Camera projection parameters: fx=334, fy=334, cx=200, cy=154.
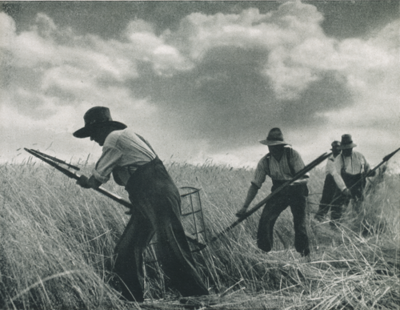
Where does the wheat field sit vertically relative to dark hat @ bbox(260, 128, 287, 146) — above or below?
below

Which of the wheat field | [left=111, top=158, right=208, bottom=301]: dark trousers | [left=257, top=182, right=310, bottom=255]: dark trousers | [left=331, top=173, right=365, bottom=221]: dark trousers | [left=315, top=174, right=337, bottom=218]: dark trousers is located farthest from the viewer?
[left=315, top=174, right=337, bottom=218]: dark trousers

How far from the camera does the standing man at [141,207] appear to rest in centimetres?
257

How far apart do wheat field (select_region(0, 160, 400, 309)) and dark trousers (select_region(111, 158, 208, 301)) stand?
6.7 inches

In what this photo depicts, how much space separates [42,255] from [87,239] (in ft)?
2.66

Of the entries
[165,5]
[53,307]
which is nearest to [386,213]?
[165,5]

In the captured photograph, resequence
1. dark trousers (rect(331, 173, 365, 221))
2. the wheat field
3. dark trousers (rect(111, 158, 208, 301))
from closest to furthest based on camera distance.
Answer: the wheat field
dark trousers (rect(111, 158, 208, 301))
dark trousers (rect(331, 173, 365, 221))

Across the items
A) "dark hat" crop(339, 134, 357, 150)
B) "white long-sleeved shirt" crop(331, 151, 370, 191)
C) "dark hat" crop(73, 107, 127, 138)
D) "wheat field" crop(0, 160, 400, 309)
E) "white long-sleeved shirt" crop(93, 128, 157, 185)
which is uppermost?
"dark hat" crop(73, 107, 127, 138)

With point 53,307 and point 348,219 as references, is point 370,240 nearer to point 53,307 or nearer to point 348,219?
point 348,219

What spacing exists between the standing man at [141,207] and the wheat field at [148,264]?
0.20 meters

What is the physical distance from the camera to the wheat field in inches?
96.8

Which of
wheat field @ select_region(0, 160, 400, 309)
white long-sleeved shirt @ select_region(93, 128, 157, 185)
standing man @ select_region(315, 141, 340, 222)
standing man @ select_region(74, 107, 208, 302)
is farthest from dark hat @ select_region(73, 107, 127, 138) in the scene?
standing man @ select_region(315, 141, 340, 222)

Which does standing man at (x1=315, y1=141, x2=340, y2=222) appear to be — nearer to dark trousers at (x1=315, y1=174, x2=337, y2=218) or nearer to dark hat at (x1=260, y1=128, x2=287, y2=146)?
dark trousers at (x1=315, y1=174, x2=337, y2=218)

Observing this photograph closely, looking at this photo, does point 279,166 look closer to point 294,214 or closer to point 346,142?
point 294,214

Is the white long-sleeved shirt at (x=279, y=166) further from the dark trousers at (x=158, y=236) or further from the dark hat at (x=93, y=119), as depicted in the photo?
the dark hat at (x=93, y=119)
